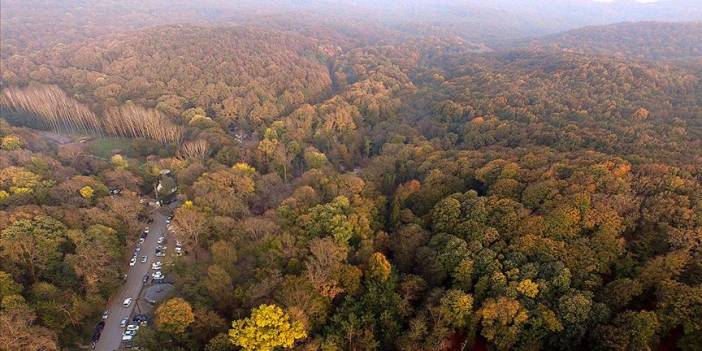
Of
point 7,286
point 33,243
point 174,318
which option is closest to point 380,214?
point 174,318

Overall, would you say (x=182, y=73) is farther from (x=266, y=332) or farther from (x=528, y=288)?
(x=528, y=288)

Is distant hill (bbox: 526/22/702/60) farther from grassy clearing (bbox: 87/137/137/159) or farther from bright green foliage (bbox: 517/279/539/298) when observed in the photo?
grassy clearing (bbox: 87/137/137/159)

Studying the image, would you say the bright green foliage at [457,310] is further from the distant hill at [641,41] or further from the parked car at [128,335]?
the distant hill at [641,41]

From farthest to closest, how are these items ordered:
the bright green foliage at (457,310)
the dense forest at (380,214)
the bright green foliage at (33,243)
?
the bright green foliage at (33,243) < the bright green foliage at (457,310) < the dense forest at (380,214)

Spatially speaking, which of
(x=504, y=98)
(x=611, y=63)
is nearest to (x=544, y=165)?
(x=504, y=98)

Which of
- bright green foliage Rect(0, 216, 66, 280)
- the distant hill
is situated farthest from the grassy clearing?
the distant hill

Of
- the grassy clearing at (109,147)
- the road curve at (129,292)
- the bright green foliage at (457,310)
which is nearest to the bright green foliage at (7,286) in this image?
the road curve at (129,292)

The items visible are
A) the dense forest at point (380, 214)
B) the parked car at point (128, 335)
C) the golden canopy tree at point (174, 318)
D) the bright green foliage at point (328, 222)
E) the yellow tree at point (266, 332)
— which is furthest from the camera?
the bright green foliage at point (328, 222)

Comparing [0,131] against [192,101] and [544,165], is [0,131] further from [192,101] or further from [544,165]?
[544,165]
